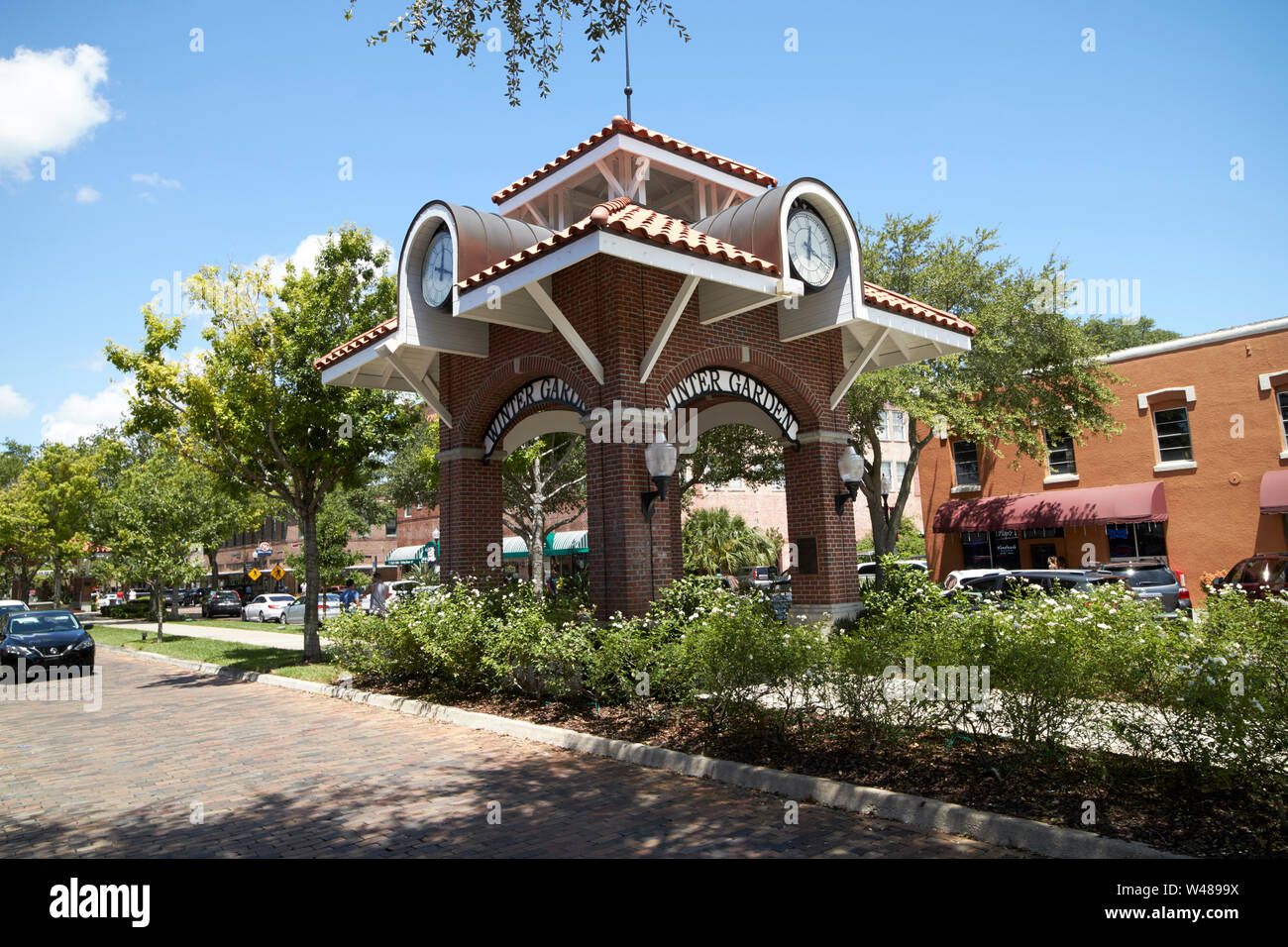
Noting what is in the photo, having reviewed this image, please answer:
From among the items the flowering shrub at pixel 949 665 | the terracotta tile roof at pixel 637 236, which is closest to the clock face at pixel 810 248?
the terracotta tile roof at pixel 637 236

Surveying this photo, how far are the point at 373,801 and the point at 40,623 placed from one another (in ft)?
53.7

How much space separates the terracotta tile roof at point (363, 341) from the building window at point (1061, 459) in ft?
74.0

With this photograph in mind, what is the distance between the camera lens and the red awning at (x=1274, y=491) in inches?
866

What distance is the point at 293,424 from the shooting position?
615 inches

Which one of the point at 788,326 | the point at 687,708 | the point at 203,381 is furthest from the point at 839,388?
the point at 203,381

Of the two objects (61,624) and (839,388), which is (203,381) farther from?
(839,388)

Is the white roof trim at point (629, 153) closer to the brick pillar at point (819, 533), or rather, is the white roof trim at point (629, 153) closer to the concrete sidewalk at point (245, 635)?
the brick pillar at point (819, 533)

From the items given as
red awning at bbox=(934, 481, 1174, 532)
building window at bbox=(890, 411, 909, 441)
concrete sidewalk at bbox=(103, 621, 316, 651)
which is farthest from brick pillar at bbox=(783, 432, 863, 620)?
building window at bbox=(890, 411, 909, 441)

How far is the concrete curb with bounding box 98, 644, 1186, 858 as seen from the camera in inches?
189

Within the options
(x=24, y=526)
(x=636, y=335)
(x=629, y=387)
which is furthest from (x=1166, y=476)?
(x=24, y=526)

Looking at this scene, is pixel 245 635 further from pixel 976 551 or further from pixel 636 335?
pixel 976 551

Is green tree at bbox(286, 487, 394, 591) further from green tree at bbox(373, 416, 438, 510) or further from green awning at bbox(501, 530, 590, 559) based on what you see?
green awning at bbox(501, 530, 590, 559)

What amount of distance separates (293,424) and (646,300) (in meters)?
8.59

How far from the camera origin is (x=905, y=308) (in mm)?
11828
